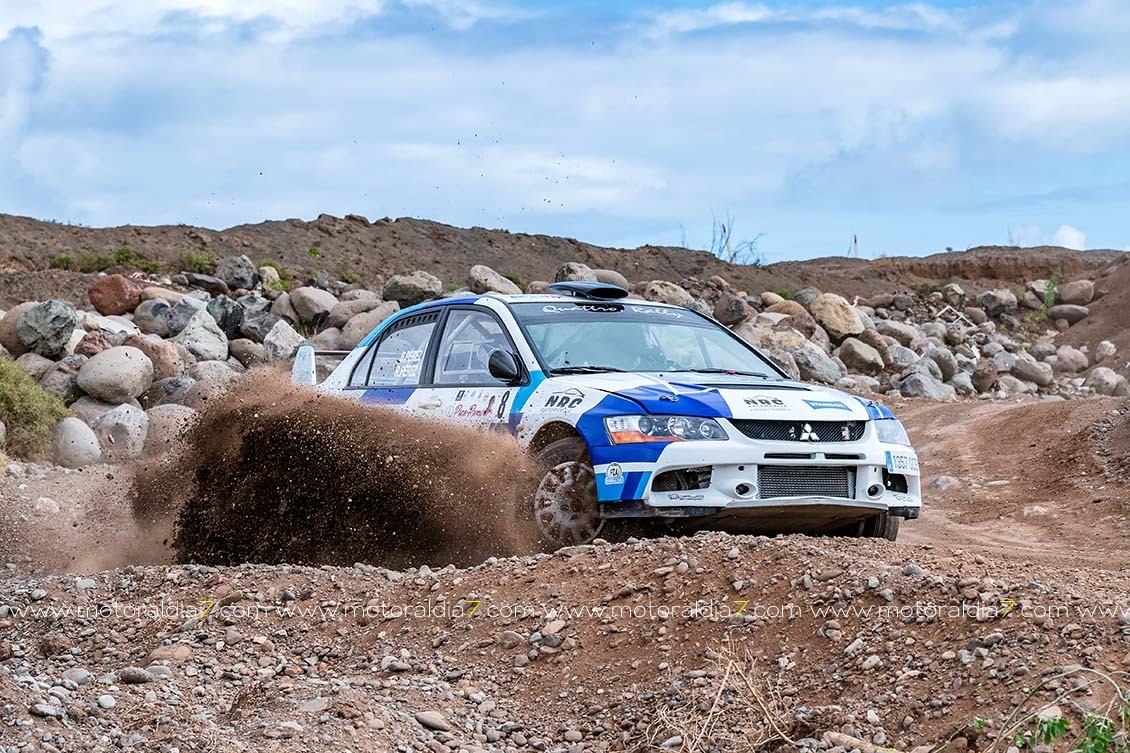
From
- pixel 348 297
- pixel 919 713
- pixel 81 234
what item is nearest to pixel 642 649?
pixel 919 713

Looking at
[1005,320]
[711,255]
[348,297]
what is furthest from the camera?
[711,255]

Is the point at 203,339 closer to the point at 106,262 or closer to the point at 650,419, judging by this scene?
the point at 106,262

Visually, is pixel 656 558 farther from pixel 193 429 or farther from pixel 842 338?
pixel 842 338

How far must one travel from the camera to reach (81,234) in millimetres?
30391

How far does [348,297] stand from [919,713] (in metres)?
20.4

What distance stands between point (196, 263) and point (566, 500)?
22.4 m

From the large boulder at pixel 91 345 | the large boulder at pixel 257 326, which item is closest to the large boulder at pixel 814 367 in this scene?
the large boulder at pixel 257 326

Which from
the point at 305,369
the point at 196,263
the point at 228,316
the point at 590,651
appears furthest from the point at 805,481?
the point at 196,263

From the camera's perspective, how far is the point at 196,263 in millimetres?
28484

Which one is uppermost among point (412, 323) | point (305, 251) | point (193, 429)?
point (305, 251)

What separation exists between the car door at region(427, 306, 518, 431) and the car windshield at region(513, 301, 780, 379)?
260 millimetres

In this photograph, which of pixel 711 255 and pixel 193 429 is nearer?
pixel 193 429

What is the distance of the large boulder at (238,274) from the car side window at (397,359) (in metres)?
16.4

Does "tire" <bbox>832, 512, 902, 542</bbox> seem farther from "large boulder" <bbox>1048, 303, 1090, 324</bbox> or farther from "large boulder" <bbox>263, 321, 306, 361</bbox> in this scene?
"large boulder" <bbox>1048, 303, 1090, 324</bbox>
